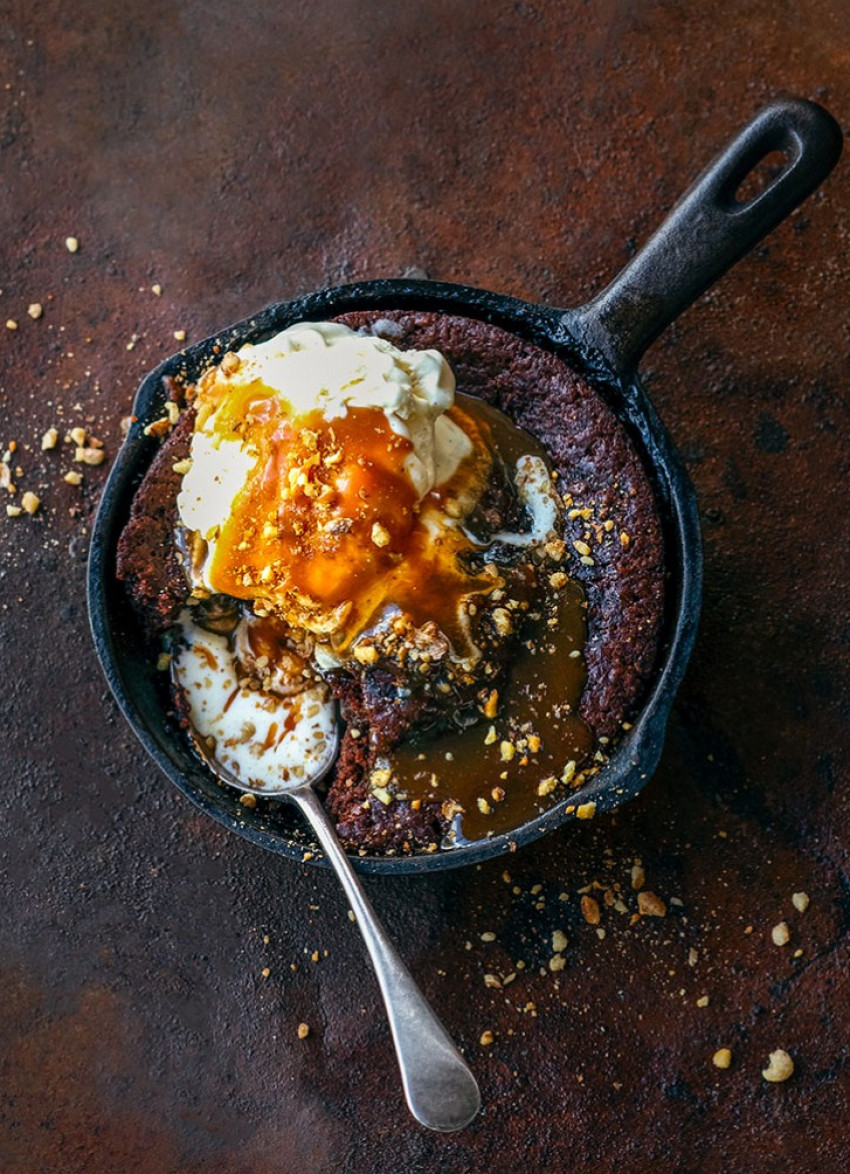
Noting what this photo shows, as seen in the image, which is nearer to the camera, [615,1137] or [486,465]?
[486,465]

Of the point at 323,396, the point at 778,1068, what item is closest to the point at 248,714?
the point at 323,396

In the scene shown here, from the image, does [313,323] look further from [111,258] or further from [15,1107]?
[15,1107]

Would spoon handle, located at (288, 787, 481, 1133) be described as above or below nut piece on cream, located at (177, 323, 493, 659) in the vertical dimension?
below

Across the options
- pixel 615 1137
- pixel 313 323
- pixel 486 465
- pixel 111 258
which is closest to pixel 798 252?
pixel 486 465

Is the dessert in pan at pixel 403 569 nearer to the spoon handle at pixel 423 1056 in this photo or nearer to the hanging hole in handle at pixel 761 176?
the spoon handle at pixel 423 1056

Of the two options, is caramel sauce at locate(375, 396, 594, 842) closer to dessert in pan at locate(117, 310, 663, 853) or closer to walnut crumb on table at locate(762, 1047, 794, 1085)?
dessert in pan at locate(117, 310, 663, 853)

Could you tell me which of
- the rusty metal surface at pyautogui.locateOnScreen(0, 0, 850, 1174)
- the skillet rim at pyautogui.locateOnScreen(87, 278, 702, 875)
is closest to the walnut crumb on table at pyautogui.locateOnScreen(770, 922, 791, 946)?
the rusty metal surface at pyautogui.locateOnScreen(0, 0, 850, 1174)
